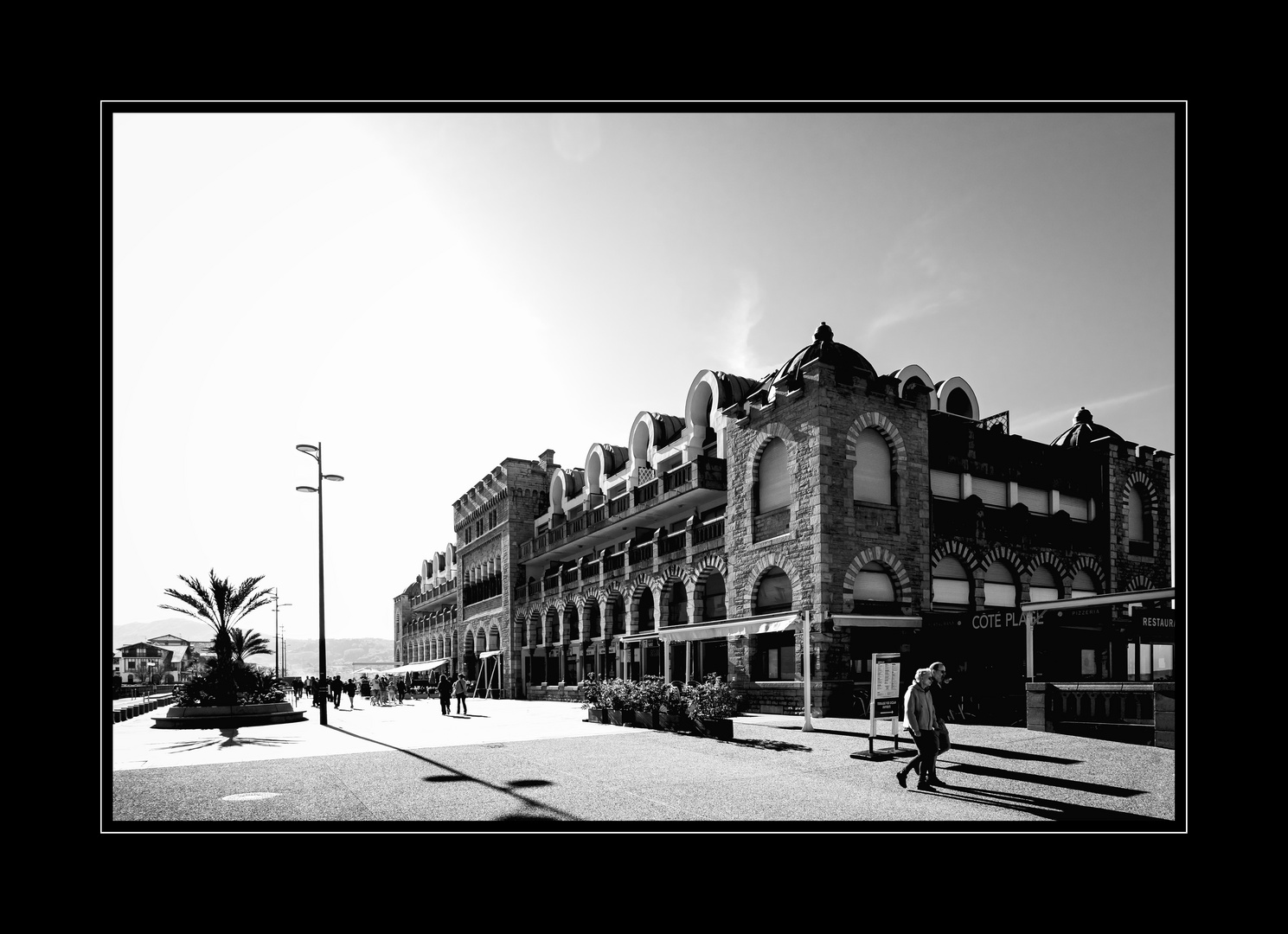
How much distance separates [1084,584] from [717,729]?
740 inches

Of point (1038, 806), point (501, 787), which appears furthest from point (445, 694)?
point (1038, 806)

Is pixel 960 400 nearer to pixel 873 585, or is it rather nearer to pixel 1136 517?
pixel 1136 517

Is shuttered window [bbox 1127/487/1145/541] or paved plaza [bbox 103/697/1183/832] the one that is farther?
shuttered window [bbox 1127/487/1145/541]

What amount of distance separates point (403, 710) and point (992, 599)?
20363 mm

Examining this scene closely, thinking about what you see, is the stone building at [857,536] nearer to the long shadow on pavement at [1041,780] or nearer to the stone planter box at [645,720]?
the stone planter box at [645,720]

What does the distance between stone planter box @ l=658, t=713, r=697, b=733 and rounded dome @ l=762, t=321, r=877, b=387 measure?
11051 millimetres

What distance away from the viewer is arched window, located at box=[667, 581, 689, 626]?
33.4 metres

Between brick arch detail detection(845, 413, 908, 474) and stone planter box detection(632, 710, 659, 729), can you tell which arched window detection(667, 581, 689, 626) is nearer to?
brick arch detail detection(845, 413, 908, 474)

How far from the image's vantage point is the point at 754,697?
85.8 ft

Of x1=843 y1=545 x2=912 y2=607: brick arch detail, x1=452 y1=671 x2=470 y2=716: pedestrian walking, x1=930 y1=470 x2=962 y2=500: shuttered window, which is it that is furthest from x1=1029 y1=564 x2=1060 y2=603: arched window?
x1=452 y1=671 x2=470 y2=716: pedestrian walking

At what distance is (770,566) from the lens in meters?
26.8

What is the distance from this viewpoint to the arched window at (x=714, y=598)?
3089cm
